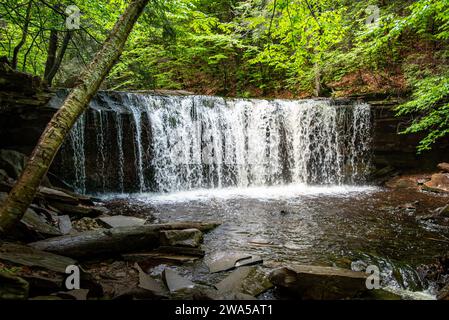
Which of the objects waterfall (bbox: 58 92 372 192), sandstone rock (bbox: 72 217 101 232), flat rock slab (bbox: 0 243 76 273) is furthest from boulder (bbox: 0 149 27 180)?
flat rock slab (bbox: 0 243 76 273)

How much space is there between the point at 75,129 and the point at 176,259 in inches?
300

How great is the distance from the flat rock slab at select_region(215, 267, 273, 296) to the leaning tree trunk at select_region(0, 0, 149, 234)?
2.40 meters

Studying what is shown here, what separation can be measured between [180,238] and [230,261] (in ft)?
3.57

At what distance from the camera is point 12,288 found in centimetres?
258

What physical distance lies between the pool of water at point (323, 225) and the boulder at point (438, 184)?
67 cm

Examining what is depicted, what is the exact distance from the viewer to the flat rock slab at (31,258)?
3.27 m

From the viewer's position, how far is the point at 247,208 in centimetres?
852

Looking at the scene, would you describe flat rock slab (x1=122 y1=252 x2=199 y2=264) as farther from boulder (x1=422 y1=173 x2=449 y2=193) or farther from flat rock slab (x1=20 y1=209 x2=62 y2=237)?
boulder (x1=422 y1=173 x2=449 y2=193)

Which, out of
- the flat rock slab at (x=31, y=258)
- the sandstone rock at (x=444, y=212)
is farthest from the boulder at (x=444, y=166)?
the flat rock slab at (x=31, y=258)

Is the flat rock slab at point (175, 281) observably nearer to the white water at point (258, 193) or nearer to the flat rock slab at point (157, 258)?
the flat rock slab at point (157, 258)

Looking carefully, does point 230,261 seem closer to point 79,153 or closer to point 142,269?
point 142,269

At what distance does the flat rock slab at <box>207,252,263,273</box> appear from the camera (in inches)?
171
